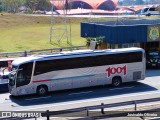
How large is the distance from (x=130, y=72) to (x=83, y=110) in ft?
42.1

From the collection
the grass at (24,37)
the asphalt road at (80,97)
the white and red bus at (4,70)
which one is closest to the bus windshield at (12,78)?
the asphalt road at (80,97)

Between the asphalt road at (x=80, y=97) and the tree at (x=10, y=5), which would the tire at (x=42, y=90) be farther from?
the tree at (x=10, y=5)

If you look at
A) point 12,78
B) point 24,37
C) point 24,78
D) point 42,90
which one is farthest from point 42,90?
point 24,37

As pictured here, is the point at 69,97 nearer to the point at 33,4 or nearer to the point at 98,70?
the point at 98,70

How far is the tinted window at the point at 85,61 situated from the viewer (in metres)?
26.0

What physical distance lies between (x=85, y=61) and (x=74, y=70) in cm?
113

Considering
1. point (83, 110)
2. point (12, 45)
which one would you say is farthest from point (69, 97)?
point (12, 45)

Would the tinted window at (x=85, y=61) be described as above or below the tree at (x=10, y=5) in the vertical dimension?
below

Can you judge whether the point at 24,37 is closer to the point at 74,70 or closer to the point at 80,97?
the point at 74,70

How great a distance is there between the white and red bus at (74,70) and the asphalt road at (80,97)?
49cm

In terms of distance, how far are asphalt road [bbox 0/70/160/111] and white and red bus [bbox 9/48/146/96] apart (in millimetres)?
490

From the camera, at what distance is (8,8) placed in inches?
5979

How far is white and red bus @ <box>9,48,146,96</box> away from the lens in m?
25.3

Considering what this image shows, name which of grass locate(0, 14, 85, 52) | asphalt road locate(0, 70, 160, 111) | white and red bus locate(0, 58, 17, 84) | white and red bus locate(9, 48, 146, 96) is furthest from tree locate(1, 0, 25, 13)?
asphalt road locate(0, 70, 160, 111)
